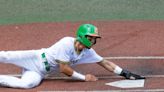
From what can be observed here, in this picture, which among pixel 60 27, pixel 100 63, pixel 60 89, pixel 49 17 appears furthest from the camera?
pixel 49 17

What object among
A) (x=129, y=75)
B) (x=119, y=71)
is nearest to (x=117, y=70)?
(x=119, y=71)

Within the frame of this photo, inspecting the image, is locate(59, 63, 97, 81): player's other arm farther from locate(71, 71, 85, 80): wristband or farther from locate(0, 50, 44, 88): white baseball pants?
locate(0, 50, 44, 88): white baseball pants

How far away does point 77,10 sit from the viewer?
15297 mm

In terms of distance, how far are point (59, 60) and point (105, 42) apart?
300 cm

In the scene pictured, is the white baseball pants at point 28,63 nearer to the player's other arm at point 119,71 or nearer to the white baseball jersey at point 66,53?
the white baseball jersey at point 66,53

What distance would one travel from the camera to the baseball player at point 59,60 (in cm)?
852

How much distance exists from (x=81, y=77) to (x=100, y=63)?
481 mm

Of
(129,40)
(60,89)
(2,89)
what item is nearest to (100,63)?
(60,89)

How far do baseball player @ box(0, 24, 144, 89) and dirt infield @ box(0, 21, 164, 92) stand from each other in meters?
0.15

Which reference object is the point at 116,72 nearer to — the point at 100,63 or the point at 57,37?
the point at 100,63

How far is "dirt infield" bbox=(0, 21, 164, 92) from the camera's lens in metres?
8.79

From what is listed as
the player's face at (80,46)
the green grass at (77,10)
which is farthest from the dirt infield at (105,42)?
the green grass at (77,10)

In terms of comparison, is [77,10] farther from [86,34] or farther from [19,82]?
[19,82]

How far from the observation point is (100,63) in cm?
908
